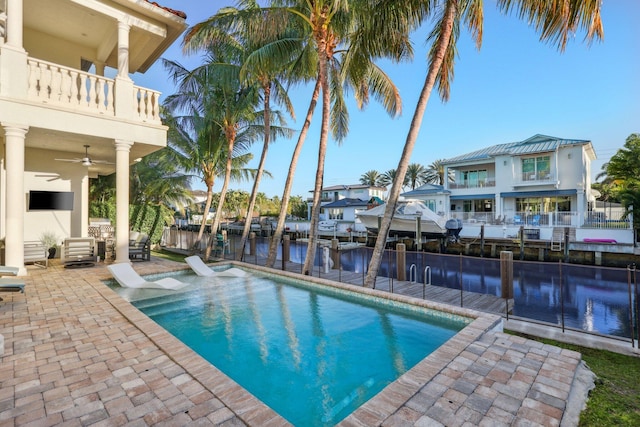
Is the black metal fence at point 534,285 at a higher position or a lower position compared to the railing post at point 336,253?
lower

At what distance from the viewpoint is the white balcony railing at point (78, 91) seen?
7.86 m

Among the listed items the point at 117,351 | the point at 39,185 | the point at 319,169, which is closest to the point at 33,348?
the point at 117,351

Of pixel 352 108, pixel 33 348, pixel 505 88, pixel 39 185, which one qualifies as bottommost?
pixel 33 348

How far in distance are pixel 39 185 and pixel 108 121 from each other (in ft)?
12.9

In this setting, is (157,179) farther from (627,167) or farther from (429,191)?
(627,167)

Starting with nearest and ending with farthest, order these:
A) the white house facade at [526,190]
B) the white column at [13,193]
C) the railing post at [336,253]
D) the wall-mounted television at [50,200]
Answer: the white column at [13,193] → the wall-mounted television at [50,200] → the railing post at [336,253] → the white house facade at [526,190]

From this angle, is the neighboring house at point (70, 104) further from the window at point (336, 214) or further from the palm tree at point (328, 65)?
the window at point (336, 214)

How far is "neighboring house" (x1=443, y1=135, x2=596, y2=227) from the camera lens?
23.9 meters

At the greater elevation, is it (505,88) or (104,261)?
(505,88)

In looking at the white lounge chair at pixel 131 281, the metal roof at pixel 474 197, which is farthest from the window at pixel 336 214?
the white lounge chair at pixel 131 281

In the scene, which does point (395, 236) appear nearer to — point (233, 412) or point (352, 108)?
point (352, 108)

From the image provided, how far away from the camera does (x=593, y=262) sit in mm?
17688

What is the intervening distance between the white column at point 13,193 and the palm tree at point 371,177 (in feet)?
175

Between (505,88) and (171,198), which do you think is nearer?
(505,88)
